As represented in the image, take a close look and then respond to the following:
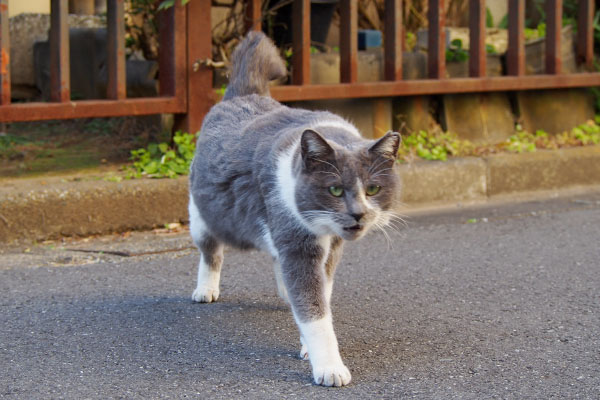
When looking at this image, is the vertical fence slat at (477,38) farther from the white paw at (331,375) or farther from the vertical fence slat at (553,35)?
the white paw at (331,375)

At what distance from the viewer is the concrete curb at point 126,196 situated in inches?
185

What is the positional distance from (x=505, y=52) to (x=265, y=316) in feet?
13.8

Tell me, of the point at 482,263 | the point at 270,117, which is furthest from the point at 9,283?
the point at 482,263

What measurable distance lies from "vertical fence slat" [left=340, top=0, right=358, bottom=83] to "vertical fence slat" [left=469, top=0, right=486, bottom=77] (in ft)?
3.34

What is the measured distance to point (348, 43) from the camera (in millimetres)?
5883

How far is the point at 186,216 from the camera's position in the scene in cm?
510

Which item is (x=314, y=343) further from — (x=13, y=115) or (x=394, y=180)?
(x=13, y=115)

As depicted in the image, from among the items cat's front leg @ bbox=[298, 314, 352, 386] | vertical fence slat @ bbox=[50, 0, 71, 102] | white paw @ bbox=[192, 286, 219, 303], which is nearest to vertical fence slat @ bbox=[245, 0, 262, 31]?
vertical fence slat @ bbox=[50, 0, 71, 102]

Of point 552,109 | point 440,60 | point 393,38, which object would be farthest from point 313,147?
point 552,109

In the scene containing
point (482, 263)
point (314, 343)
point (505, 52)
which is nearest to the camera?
point (314, 343)

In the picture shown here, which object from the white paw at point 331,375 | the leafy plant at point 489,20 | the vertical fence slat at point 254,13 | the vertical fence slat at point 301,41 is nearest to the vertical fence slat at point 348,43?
the vertical fence slat at point 301,41

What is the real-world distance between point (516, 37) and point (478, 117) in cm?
68

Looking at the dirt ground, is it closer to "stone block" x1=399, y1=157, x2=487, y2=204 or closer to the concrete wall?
"stone block" x1=399, y1=157, x2=487, y2=204

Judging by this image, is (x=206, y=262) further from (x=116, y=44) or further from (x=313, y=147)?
(x=116, y=44)
